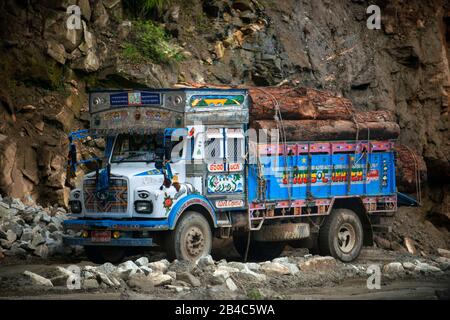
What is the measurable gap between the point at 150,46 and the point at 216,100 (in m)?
7.37

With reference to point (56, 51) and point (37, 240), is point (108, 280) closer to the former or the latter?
point (37, 240)

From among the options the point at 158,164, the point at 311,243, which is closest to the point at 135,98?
the point at 158,164

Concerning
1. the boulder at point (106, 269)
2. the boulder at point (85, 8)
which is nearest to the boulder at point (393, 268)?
the boulder at point (106, 269)

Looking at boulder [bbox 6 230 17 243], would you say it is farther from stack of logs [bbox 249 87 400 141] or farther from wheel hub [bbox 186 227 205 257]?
stack of logs [bbox 249 87 400 141]

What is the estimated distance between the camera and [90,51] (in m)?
22.8

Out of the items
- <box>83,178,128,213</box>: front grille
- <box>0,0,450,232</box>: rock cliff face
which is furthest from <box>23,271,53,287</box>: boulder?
<box>0,0,450,232</box>: rock cliff face

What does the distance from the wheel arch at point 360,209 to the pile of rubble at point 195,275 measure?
237 cm

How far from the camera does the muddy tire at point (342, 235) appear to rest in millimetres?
18359

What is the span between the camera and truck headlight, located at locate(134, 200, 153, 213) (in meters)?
15.4

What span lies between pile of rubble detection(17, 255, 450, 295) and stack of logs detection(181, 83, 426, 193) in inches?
106

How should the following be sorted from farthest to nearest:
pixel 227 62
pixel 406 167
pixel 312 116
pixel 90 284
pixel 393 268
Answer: pixel 227 62
pixel 406 167
pixel 312 116
pixel 393 268
pixel 90 284

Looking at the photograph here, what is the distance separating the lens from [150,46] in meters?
23.5

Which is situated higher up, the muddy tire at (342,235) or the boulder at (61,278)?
the muddy tire at (342,235)

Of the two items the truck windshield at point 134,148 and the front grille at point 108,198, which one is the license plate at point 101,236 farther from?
the truck windshield at point 134,148
